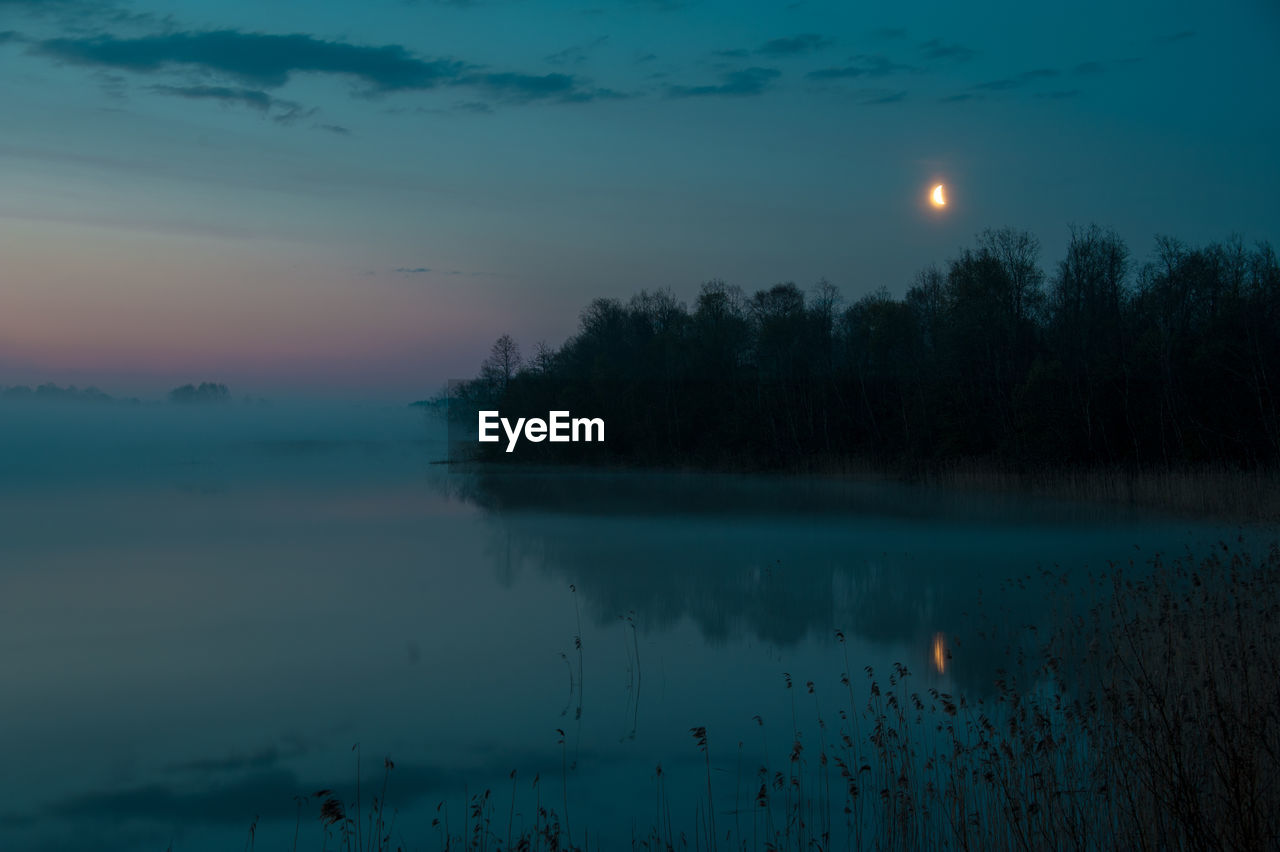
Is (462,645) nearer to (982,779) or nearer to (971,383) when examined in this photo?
(982,779)

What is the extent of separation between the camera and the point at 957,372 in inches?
1296

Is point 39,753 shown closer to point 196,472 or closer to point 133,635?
point 133,635

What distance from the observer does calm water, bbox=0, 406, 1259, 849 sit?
21.2 feet

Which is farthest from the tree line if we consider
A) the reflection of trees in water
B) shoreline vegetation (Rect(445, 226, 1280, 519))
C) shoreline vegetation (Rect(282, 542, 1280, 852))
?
shoreline vegetation (Rect(282, 542, 1280, 852))

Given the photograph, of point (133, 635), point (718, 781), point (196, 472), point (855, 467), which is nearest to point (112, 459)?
point (196, 472)

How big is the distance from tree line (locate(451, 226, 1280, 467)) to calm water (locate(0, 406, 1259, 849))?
786 centimetres

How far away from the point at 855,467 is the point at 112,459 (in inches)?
1671

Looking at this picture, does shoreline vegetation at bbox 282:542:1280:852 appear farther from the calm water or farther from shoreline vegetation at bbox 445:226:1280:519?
shoreline vegetation at bbox 445:226:1280:519

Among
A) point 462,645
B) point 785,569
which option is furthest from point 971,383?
point 462,645

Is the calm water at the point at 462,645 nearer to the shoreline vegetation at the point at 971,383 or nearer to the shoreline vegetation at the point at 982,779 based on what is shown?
the shoreline vegetation at the point at 982,779

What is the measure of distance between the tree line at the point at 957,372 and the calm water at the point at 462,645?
786 centimetres

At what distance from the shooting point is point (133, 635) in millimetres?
11445

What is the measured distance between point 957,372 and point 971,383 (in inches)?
23.6

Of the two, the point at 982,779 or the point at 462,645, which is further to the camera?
the point at 462,645
